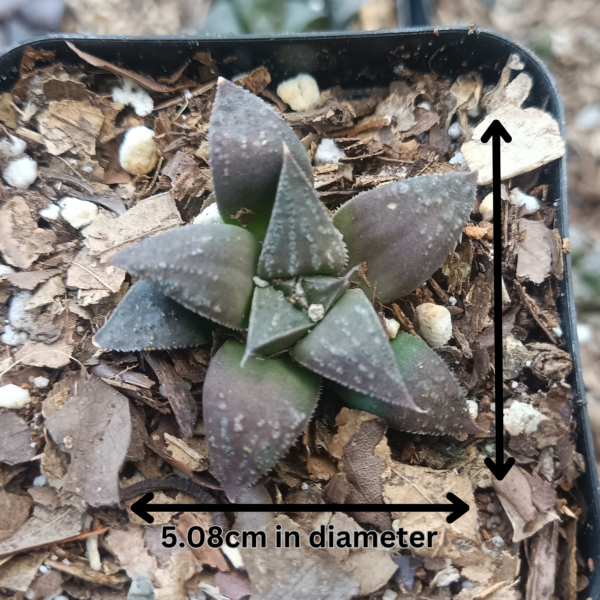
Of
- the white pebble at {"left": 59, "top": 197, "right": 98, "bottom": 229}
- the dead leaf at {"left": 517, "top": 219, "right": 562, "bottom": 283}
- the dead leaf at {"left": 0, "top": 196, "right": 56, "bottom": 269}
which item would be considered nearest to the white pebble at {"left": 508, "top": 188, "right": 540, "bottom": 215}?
the dead leaf at {"left": 517, "top": 219, "right": 562, "bottom": 283}

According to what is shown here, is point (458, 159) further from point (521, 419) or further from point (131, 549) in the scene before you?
point (131, 549)

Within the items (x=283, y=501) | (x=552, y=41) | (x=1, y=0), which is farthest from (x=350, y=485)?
(x=1, y=0)

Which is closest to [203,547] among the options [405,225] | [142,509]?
[142,509]

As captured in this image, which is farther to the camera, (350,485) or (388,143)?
(388,143)

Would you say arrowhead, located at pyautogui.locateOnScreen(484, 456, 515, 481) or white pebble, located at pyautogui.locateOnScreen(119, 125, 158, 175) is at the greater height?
white pebble, located at pyautogui.locateOnScreen(119, 125, 158, 175)

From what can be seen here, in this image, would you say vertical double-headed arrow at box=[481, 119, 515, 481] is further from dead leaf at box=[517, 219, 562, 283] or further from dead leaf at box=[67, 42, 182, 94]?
dead leaf at box=[67, 42, 182, 94]

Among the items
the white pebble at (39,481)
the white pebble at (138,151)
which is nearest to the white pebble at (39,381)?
the white pebble at (39,481)

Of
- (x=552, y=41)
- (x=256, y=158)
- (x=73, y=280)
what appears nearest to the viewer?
(x=256, y=158)

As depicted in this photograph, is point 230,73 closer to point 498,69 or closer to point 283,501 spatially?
point 498,69
